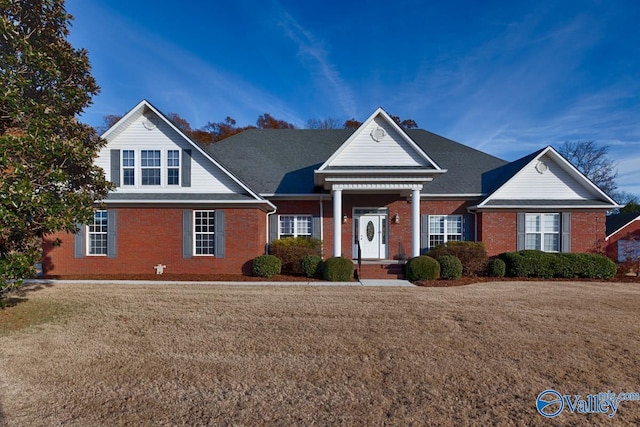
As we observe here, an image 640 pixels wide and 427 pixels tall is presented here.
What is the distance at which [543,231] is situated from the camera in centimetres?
1631

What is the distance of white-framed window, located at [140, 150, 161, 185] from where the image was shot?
14.7m

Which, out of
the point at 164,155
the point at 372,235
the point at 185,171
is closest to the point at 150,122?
the point at 164,155

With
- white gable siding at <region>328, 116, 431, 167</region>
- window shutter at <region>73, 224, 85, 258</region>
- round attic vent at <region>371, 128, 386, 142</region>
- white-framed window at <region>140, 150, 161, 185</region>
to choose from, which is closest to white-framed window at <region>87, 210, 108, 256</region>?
window shutter at <region>73, 224, 85, 258</region>

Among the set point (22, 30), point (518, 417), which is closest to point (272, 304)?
point (518, 417)

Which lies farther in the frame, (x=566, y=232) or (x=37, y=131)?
(x=566, y=232)

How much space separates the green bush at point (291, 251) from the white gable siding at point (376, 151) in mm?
3850

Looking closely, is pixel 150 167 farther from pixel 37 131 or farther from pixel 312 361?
pixel 312 361

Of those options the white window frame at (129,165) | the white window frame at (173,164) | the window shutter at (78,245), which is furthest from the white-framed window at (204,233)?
the window shutter at (78,245)

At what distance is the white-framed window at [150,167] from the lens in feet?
48.2

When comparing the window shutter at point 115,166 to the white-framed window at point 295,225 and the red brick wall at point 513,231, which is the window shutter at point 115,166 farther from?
the red brick wall at point 513,231

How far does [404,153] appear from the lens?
14.9 metres

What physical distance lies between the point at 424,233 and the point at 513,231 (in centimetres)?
403

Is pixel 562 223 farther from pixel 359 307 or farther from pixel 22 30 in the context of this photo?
pixel 22 30

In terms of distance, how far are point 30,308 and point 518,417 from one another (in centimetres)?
1060
